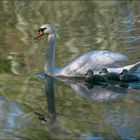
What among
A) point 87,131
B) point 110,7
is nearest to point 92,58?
point 87,131

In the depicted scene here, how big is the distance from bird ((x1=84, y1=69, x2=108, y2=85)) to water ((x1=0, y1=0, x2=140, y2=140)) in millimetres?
147

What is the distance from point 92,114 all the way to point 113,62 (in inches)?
68.5

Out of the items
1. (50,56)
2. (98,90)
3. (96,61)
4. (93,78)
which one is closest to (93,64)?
(96,61)

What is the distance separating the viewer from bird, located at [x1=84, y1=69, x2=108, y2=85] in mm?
8750

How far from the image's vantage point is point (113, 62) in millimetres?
8844

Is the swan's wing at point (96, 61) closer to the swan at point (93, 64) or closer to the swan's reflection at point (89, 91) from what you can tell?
the swan at point (93, 64)

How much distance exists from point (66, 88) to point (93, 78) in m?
0.42

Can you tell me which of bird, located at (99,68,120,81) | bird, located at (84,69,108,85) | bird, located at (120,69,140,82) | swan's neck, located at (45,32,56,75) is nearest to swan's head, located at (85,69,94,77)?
bird, located at (84,69,108,85)

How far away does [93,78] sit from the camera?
881 cm

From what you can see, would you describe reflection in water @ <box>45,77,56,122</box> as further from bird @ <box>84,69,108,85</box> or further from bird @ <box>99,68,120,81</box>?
bird @ <box>99,68,120,81</box>

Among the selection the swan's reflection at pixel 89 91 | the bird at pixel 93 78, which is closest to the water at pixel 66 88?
the swan's reflection at pixel 89 91

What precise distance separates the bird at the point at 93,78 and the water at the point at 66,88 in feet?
0.48

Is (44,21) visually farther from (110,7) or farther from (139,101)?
(139,101)

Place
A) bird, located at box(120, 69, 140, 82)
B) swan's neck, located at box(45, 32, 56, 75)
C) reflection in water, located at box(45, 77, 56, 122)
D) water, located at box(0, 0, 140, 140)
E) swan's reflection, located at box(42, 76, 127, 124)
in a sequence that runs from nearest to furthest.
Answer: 1. water, located at box(0, 0, 140, 140)
2. reflection in water, located at box(45, 77, 56, 122)
3. swan's reflection, located at box(42, 76, 127, 124)
4. bird, located at box(120, 69, 140, 82)
5. swan's neck, located at box(45, 32, 56, 75)
